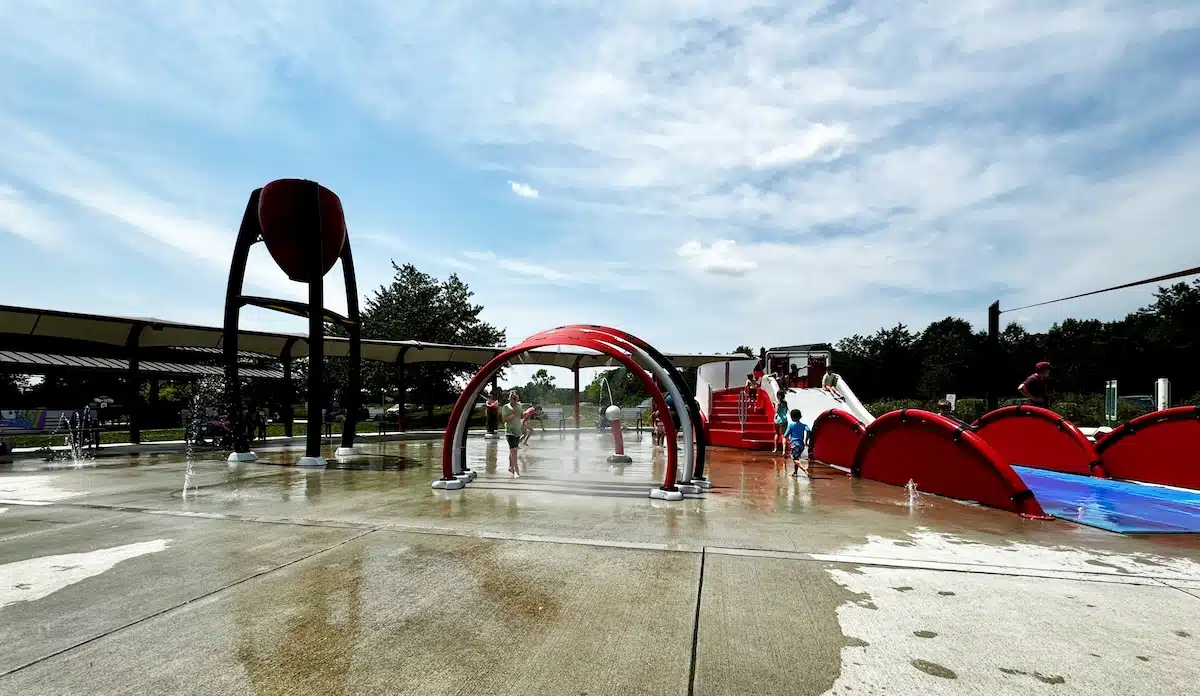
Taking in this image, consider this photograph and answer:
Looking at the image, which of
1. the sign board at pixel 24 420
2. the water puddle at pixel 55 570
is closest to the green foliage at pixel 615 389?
the water puddle at pixel 55 570

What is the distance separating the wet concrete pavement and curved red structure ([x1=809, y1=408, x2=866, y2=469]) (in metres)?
4.26

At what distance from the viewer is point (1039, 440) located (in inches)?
489

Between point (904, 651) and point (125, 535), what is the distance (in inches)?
286

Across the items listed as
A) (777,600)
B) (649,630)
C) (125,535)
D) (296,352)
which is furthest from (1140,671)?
(296,352)

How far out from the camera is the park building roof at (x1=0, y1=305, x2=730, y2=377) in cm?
1549

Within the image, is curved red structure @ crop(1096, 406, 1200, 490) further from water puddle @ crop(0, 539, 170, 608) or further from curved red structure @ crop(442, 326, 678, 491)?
water puddle @ crop(0, 539, 170, 608)

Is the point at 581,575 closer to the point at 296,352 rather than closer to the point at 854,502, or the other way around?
the point at 854,502

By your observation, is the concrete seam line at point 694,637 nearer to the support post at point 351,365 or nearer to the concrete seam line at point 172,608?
the concrete seam line at point 172,608

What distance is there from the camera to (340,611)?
4172mm

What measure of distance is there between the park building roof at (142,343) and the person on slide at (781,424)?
4.39 meters

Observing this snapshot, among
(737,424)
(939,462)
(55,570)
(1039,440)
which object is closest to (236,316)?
(55,570)

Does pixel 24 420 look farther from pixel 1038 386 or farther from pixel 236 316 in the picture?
pixel 1038 386

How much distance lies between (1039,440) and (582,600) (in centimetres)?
1206

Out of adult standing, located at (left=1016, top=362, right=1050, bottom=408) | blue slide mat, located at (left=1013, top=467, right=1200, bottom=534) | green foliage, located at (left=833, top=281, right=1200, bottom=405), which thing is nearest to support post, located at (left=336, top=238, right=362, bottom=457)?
blue slide mat, located at (left=1013, top=467, right=1200, bottom=534)
